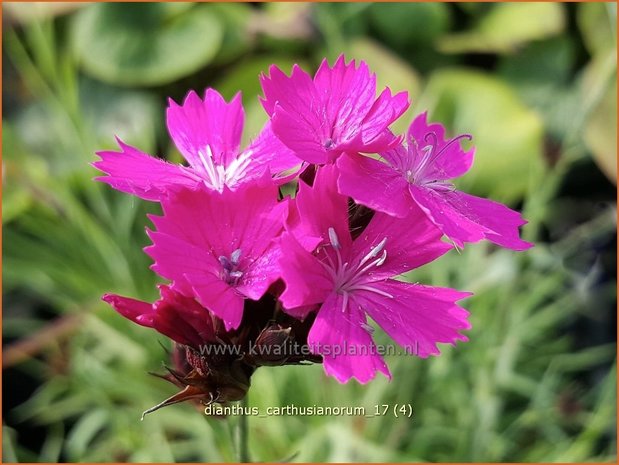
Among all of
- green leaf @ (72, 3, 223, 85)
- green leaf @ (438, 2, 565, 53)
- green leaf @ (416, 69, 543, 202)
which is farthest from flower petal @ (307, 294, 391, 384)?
green leaf @ (438, 2, 565, 53)

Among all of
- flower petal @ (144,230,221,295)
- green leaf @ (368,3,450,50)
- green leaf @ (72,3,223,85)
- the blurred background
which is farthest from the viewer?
green leaf @ (368,3,450,50)

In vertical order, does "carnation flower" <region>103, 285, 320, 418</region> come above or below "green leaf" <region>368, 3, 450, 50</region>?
below

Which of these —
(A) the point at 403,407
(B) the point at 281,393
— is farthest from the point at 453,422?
(B) the point at 281,393

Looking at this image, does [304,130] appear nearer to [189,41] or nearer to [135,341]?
[135,341]

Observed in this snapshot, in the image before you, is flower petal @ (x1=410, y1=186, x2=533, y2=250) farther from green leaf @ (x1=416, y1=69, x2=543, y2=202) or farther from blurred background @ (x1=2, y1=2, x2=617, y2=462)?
green leaf @ (x1=416, y1=69, x2=543, y2=202)

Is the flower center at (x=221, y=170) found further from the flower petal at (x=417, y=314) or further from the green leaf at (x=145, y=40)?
the green leaf at (x=145, y=40)

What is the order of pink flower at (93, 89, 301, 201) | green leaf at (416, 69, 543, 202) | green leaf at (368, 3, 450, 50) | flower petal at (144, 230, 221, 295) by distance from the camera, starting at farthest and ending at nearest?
green leaf at (368, 3, 450, 50) < green leaf at (416, 69, 543, 202) < pink flower at (93, 89, 301, 201) < flower petal at (144, 230, 221, 295)

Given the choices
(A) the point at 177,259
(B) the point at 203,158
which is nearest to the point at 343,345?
(A) the point at 177,259

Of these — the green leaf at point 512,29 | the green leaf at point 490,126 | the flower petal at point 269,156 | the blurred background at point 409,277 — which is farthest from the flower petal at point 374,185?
the green leaf at point 512,29
